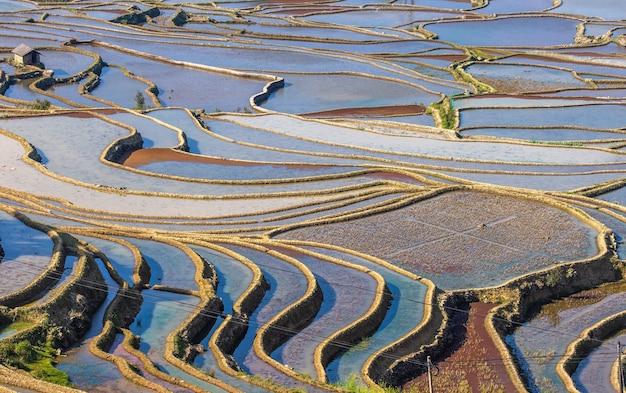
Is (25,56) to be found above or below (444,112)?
below

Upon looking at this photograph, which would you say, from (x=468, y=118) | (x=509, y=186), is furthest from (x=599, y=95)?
(x=509, y=186)

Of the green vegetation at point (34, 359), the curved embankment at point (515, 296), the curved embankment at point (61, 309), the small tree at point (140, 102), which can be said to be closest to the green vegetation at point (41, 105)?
the small tree at point (140, 102)

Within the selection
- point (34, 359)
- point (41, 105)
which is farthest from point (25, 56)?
point (34, 359)

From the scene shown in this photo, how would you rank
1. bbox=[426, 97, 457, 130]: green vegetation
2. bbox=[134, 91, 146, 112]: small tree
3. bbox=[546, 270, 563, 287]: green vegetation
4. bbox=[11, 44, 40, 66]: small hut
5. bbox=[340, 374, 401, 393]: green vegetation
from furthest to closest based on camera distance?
1. bbox=[11, 44, 40, 66]: small hut
2. bbox=[134, 91, 146, 112]: small tree
3. bbox=[426, 97, 457, 130]: green vegetation
4. bbox=[546, 270, 563, 287]: green vegetation
5. bbox=[340, 374, 401, 393]: green vegetation

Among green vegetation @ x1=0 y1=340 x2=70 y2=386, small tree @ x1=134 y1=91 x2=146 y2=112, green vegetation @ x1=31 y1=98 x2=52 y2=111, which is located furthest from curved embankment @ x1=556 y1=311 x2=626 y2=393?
green vegetation @ x1=31 y1=98 x2=52 y2=111

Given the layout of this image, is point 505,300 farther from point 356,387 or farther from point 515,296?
point 356,387

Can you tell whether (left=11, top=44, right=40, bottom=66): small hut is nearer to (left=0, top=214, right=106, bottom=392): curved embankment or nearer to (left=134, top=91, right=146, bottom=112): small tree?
(left=134, top=91, right=146, bottom=112): small tree
